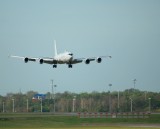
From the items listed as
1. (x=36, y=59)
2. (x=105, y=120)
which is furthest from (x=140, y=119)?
(x=36, y=59)

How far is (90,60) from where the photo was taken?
164 metres

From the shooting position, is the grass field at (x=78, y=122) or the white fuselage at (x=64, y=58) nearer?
the grass field at (x=78, y=122)

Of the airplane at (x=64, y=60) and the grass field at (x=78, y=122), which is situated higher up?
the airplane at (x=64, y=60)

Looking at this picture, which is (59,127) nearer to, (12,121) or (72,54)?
(12,121)

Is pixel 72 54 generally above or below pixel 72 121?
above

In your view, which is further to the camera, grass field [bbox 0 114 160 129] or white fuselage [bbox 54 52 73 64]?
white fuselage [bbox 54 52 73 64]

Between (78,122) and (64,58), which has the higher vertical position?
(64,58)

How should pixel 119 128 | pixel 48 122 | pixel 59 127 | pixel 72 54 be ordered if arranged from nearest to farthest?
pixel 119 128, pixel 59 127, pixel 48 122, pixel 72 54

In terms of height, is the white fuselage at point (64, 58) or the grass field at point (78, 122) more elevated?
the white fuselage at point (64, 58)

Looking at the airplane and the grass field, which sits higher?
the airplane

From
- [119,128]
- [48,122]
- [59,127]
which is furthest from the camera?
[48,122]

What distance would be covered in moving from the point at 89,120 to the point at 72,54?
16395 millimetres

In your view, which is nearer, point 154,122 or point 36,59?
point 154,122

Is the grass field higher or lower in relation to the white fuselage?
lower
